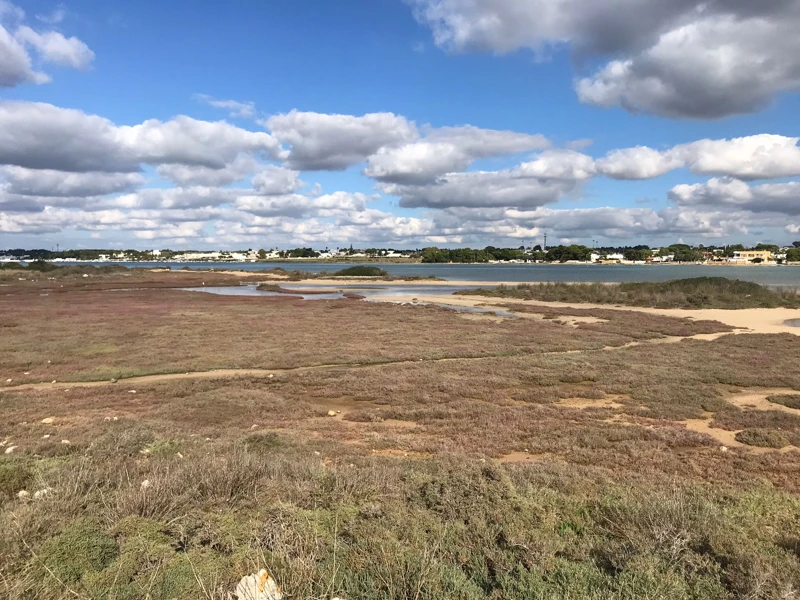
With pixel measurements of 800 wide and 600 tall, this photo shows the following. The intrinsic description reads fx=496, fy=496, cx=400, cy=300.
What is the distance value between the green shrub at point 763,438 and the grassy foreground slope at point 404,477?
6 cm

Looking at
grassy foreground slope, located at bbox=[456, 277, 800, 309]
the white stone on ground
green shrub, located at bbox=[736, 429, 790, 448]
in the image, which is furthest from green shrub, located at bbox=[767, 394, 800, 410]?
grassy foreground slope, located at bbox=[456, 277, 800, 309]

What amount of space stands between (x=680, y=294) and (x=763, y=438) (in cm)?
4398

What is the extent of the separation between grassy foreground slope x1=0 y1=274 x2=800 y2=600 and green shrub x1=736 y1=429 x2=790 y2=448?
0.21 feet

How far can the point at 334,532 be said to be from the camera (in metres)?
5.42

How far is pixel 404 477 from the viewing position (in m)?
7.46

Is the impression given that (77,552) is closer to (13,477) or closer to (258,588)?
(258,588)

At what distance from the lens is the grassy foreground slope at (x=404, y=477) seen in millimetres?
4500

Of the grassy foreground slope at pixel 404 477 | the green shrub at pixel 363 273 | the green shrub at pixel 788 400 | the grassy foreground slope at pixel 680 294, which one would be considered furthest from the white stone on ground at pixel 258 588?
the green shrub at pixel 363 273

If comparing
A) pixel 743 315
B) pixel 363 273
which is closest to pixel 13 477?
pixel 743 315

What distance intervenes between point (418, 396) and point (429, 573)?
10.6m

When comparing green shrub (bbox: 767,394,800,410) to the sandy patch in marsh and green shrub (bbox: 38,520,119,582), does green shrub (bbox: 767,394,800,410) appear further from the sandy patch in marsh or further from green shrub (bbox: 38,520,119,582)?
the sandy patch in marsh

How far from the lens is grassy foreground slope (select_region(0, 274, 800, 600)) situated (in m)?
4.50

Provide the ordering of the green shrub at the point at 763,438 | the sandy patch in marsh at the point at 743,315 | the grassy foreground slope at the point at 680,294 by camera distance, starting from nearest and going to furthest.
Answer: the green shrub at the point at 763,438 → the sandy patch in marsh at the point at 743,315 → the grassy foreground slope at the point at 680,294

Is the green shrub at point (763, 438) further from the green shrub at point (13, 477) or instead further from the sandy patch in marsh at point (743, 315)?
the sandy patch in marsh at point (743, 315)
